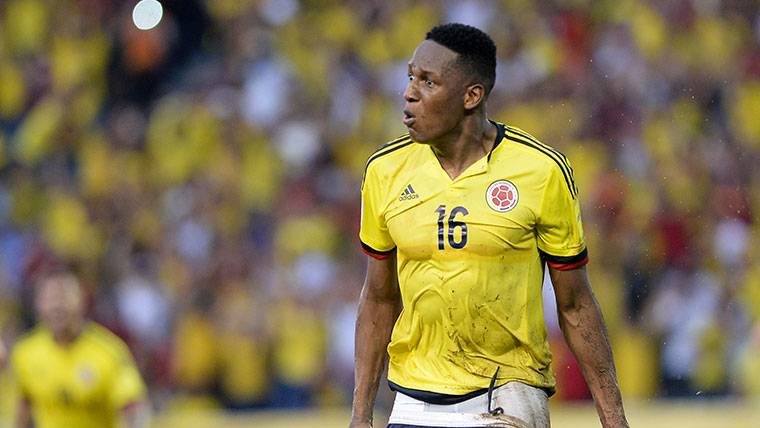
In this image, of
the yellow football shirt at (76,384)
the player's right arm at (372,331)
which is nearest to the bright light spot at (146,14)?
the yellow football shirt at (76,384)

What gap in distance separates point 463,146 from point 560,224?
48 cm

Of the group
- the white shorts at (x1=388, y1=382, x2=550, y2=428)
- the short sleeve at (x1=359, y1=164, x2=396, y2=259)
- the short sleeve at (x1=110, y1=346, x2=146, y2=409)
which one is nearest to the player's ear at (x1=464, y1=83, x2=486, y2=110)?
the short sleeve at (x1=359, y1=164, x2=396, y2=259)

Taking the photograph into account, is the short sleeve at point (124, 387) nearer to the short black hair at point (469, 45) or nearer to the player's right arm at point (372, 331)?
the player's right arm at point (372, 331)

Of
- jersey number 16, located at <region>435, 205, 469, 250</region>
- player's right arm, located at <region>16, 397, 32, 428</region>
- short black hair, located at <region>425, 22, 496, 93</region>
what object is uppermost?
short black hair, located at <region>425, 22, 496, 93</region>

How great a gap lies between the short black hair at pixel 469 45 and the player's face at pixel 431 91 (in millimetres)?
31

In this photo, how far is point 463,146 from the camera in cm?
574

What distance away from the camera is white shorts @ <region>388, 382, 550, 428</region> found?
559cm

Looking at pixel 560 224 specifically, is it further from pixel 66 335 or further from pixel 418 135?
pixel 66 335

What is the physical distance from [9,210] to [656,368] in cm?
642

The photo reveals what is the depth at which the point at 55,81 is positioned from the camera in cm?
1552

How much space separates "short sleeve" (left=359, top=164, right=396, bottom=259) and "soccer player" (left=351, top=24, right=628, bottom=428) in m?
0.02

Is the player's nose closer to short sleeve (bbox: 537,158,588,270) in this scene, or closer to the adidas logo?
the adidas logo

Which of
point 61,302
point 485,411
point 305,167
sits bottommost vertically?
point 485,411

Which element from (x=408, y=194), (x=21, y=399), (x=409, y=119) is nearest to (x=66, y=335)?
(x=21, y=399)
